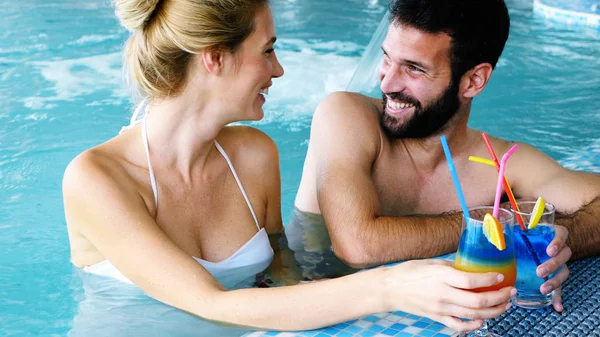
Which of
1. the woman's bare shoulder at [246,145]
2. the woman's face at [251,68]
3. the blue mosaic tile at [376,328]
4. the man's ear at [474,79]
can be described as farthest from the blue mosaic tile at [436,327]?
the man's ear at [474,79]

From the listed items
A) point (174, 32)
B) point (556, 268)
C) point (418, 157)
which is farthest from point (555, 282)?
point (174, 32)

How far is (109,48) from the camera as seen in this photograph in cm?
851

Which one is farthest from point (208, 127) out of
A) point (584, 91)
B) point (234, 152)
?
point (584, 91)

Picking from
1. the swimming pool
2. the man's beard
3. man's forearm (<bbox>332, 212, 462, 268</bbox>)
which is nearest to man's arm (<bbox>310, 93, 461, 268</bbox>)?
man's forearm (<bbox>332, 212, 462, 268</bbox>)

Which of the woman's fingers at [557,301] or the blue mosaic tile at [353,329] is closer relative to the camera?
the blue mosaic tile at [353,329]

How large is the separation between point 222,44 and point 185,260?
2.44 ft

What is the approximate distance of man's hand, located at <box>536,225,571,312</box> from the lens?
2.20m

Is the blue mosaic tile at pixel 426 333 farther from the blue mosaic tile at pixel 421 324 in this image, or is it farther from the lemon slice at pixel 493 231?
the lemon slice at pixel 493 231

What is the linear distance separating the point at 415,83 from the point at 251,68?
3.04 ft

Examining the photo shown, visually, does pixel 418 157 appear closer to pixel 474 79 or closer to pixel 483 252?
pixel 474 79

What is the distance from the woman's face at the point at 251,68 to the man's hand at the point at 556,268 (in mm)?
1116

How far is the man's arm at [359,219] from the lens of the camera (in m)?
2.80

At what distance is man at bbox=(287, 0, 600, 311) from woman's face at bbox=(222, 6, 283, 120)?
0.55m

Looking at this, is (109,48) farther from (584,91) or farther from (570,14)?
(570,14)
